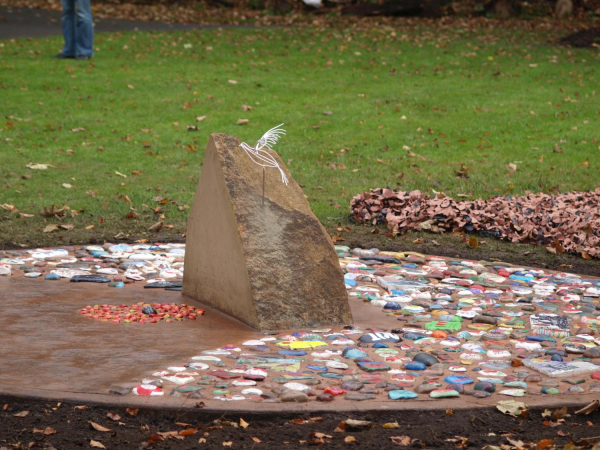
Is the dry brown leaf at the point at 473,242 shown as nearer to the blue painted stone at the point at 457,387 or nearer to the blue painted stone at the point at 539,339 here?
the blue painted stone at the point at 539,339

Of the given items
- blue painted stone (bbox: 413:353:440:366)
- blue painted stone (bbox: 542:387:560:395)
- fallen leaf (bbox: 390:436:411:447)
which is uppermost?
blue painted stone (bbox: 413:353:440:366)

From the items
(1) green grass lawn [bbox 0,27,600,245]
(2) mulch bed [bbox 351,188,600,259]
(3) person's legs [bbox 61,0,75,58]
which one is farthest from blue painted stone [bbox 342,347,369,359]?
(3) person's legs [bbox 61,0,75,58]

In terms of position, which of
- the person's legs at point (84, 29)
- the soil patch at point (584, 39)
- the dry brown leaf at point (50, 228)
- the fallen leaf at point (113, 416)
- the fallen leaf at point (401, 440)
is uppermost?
the soil patch at point (584, 39)

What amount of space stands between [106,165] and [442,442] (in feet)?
25.1

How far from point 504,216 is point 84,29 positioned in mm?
10653

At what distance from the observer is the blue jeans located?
1486 centimetres

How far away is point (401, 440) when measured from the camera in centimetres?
354

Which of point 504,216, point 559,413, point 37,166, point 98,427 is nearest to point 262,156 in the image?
point 98,427

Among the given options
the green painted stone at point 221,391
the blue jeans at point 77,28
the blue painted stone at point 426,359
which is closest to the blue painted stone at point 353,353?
the blue painted stone at point 426,359

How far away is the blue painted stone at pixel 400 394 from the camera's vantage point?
3.93m

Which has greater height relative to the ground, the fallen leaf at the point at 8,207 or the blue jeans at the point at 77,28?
the blue jeans at the point at 77,28

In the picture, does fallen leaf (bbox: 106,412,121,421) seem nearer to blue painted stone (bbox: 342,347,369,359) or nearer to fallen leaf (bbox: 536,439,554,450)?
blue painted stone (bbox: 342,347,369,359)

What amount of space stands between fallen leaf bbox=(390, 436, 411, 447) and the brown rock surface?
4.97 feet

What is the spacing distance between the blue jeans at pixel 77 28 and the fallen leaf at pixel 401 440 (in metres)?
13.0
